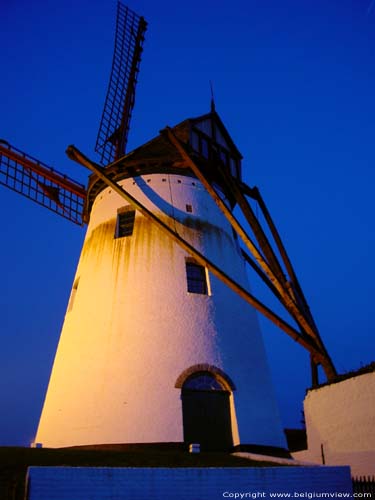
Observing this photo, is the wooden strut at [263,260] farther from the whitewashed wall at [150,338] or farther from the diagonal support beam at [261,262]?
the whitewashed wall at [150,338]

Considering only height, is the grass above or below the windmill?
below

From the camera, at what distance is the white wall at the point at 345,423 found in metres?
11.5

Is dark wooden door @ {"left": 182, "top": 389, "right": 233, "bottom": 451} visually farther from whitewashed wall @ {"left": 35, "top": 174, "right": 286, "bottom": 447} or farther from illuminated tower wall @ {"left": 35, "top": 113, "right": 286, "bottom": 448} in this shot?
whitewashed wall @ {"left": 35, "top": 174, "right": 286, "bottom": 447}

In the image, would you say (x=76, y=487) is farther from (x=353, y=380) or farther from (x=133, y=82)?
(x=133, y=82)

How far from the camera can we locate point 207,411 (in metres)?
14.0

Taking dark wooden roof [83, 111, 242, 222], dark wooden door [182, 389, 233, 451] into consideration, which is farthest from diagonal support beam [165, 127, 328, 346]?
dark wooden door [182, 389, 233, 451]

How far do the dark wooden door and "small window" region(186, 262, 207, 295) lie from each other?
3152 mm

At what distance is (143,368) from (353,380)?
17.1 ft

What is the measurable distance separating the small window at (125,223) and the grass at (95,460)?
23.8 feet

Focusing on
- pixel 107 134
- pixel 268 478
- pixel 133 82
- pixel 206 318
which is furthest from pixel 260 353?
pixel 133 82

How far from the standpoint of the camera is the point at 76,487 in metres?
8.18

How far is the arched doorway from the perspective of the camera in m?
13.8

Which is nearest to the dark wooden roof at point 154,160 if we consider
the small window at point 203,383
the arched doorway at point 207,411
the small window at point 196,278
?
the small window at point 196,278

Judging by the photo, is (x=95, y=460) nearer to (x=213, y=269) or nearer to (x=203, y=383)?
(x=203, y=383)
